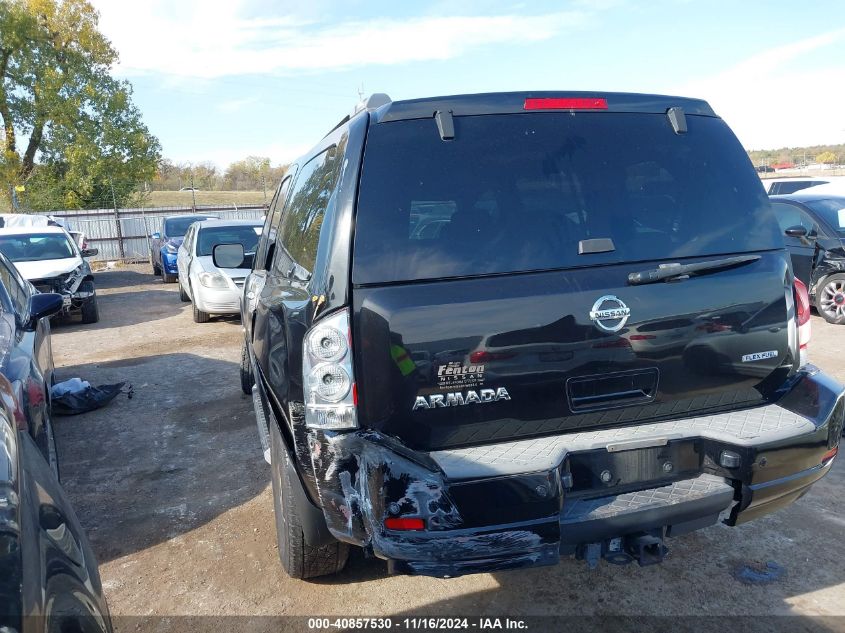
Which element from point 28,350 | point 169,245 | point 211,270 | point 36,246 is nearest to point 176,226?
point 169,245

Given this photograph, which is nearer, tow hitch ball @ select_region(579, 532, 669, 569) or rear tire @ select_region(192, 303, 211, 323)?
tow hitch ball @ select_region(579, 532, 669, 569)

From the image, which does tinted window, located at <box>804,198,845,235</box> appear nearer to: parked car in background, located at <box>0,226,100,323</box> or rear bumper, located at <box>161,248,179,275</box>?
parked car in background, located at <box>0,226,100,323</box>

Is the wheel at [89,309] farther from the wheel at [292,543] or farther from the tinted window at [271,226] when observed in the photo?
the wheel at [292,543]

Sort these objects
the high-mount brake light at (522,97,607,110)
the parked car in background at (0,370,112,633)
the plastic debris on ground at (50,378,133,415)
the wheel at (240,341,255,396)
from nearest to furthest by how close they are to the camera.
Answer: the parked car in background at (0,370,112,633) < the high-mount brake light at (522,97,607,110) < the wheel at (240,341,255,396) < the plastic debris on ground at (50,378,133,415)

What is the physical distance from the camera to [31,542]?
151cm

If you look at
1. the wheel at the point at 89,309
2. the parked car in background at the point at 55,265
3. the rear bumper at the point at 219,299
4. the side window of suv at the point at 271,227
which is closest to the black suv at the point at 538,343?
the side window of suv at the point at 271,227

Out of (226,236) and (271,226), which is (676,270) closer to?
(271,226)

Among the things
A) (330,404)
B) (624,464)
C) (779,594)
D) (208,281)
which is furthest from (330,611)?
(208,281)

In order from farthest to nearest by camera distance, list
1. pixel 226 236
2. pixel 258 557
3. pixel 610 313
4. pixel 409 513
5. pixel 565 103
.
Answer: pixel 226 236 → pixel 258 557 → pixel 565 103 → pixel 610 313 → pixel 409 513

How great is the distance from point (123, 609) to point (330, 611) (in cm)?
102

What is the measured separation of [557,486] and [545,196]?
1098 mm

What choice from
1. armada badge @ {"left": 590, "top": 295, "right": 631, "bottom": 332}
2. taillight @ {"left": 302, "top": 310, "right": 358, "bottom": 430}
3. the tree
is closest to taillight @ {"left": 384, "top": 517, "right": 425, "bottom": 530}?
taillight @ {"left": 302, "top": 310, "right": 358, "bottom": 430}

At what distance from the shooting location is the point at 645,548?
2391 mm

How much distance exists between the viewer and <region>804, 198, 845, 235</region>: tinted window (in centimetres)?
918
